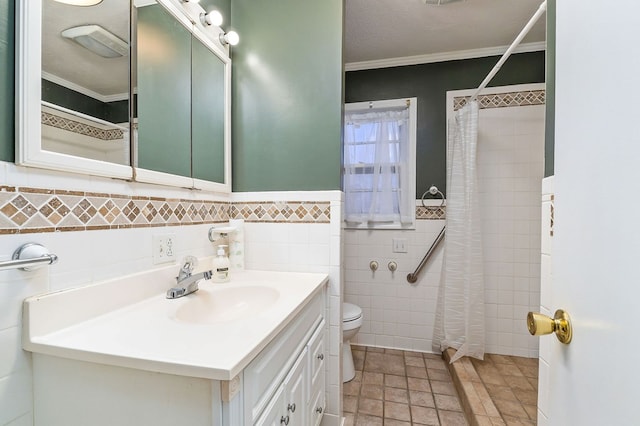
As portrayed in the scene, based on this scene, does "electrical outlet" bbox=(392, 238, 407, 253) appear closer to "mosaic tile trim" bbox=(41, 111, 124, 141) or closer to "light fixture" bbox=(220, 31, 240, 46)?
"light fixture" bbox=(220, 31, 240, 46)

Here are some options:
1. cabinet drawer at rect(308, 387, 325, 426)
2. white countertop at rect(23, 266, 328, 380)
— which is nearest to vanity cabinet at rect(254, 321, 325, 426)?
cabinet drawer at rect(308, 387, 325, 426)

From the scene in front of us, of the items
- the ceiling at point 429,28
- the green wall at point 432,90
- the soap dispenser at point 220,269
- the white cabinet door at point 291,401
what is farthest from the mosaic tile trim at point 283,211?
the ceiling at point 429,28

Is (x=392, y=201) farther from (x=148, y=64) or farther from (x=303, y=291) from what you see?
(x=148, y=64)

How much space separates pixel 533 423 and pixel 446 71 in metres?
2.44

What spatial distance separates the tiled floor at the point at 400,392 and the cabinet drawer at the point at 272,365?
946mm

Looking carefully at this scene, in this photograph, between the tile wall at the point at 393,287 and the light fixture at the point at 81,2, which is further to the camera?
the tile wall at the point at 393,287

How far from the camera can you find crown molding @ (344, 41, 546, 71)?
7.12 feet

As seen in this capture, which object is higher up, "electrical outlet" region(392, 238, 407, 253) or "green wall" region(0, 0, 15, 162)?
"green wall" region(0, 0, 15, 162)

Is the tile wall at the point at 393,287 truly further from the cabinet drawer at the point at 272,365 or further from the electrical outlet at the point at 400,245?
the cabinet drawer at the point at 272,365

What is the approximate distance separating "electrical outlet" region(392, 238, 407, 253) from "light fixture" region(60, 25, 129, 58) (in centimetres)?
209

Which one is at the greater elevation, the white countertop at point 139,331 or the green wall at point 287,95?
the green wall at point 287,95

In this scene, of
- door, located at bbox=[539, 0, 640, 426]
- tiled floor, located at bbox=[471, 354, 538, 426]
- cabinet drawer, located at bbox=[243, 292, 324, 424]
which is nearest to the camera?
door, located at bbox=[539, 0, 640, 426]

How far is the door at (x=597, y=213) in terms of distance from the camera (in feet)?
1.22

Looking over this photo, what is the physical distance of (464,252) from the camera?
2057 millimetres
